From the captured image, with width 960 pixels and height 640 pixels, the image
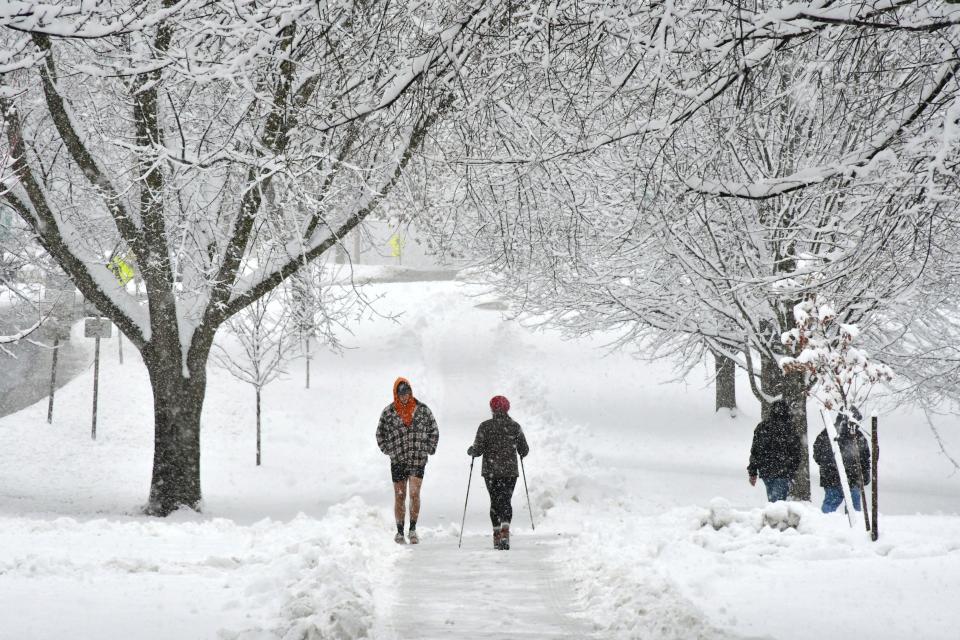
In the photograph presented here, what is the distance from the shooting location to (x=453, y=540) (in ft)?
37.6

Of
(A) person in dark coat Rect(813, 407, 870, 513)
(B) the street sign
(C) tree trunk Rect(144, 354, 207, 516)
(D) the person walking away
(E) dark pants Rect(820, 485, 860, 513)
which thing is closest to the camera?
(D) the person walking away

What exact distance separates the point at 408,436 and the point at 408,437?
1 cm

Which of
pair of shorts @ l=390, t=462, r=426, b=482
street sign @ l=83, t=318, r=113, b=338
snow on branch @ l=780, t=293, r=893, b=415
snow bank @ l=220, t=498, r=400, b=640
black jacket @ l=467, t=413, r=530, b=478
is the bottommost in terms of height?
snow bank @ l=220, t=498, r=400, b=640

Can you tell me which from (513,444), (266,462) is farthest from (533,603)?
(266,462)

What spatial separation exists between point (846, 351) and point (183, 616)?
22.2ft

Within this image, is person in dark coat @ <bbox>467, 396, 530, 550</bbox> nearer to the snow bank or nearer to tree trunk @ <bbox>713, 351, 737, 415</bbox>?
the snow bank

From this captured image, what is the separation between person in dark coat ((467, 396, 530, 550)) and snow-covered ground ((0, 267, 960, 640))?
43 cm

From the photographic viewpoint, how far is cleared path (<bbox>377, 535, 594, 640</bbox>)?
6.31 meters

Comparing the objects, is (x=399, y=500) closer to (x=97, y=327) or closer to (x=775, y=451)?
(x=775, y=451)

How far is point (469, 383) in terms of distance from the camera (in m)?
27.9

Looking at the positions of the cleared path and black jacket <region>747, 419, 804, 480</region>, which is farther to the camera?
black jacket <region>747, 419, 804, 480</region>

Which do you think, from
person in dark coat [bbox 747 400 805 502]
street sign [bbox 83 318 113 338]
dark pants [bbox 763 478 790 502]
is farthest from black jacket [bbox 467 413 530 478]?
street sign [bbox 83 318 113 338]

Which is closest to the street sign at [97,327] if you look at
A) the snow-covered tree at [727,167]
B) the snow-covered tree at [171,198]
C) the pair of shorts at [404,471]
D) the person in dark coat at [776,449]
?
the snow-covered tree at [171,198]

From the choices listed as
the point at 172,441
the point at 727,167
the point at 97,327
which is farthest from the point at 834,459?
the point at 97,327
